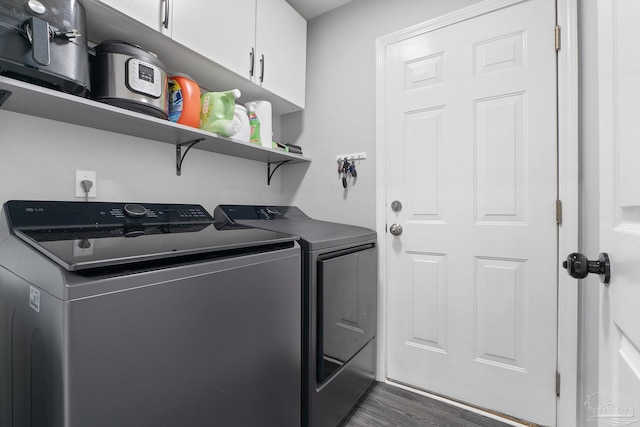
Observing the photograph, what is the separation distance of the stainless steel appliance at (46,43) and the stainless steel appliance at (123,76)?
0.09 metres

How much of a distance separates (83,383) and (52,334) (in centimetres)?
12

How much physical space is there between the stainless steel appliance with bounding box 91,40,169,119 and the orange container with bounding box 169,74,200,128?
Answer: 20cm

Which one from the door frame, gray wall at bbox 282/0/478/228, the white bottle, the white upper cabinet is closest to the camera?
the white upper cabinet

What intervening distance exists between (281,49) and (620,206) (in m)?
1.88

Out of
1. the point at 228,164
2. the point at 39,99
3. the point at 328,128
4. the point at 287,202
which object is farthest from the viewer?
the point at 287,202

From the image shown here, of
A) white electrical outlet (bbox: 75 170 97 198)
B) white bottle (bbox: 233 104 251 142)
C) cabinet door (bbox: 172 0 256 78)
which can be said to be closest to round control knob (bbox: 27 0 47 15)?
cabinet door (bbox: 172 0 256 78)

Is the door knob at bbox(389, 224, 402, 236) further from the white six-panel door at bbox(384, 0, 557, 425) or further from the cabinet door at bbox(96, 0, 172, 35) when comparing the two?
the cabinet door at bbox(96, 0, 172, 35)

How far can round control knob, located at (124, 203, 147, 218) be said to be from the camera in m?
1.24

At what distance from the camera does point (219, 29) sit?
4.68 feet

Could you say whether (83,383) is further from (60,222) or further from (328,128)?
(328,128)

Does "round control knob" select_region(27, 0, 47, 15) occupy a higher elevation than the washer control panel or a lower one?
higher

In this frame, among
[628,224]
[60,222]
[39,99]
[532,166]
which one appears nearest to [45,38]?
[39,99]

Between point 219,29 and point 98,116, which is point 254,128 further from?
point 98,116

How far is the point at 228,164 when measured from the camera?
192 cm
